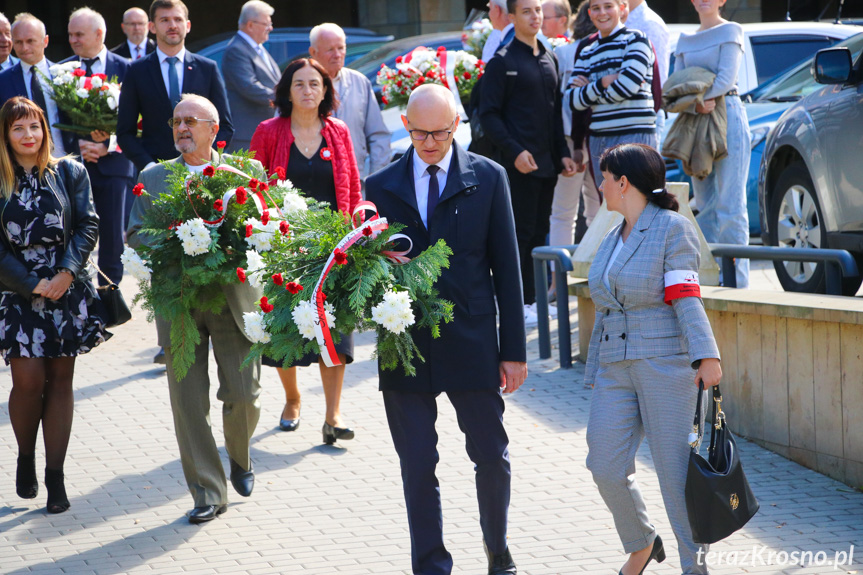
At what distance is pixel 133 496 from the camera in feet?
20.4

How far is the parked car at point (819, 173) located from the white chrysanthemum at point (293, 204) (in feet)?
11.6

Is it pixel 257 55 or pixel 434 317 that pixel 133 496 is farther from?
pixel 257 55

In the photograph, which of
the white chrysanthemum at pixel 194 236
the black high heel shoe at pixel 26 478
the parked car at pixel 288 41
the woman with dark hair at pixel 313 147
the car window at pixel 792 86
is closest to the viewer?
the white chrysanthemum at pixel 194 236

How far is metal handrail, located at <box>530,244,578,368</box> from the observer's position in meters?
8.44

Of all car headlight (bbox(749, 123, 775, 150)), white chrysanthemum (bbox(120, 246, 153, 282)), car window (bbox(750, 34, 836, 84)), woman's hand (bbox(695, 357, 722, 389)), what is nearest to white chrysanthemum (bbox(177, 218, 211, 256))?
white chrysanthemum (bbox(120, 246, 153, 282))

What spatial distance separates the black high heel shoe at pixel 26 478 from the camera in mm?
6141

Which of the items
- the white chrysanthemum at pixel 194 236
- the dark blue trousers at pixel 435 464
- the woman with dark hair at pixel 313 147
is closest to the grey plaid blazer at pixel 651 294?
the dark blue trousers at pixel 435 464

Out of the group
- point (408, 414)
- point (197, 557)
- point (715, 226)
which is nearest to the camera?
point (408, 414)

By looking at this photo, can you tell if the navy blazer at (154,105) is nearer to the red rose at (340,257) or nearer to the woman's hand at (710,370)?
the red rose at (340,257)

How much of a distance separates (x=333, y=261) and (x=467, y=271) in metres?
0.64

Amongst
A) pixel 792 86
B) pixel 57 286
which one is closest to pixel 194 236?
pixel 57 286

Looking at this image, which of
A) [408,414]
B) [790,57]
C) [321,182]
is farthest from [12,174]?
[790,57]

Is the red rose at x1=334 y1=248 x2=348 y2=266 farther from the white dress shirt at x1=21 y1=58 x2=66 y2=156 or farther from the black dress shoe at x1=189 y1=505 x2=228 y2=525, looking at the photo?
the white dress shirt at x1=21 y1=58 x2=66 y2=156

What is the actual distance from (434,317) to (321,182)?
2.75 metres
